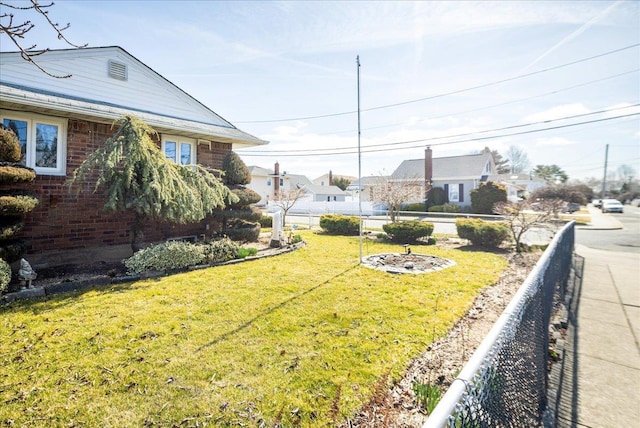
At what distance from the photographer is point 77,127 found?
26.9 feet

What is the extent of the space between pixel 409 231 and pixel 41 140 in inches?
493

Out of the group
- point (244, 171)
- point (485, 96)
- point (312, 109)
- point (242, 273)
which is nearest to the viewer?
point (242, 273)

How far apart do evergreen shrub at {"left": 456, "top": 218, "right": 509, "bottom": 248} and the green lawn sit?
542 centimetres

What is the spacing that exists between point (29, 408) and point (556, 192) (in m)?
41.6

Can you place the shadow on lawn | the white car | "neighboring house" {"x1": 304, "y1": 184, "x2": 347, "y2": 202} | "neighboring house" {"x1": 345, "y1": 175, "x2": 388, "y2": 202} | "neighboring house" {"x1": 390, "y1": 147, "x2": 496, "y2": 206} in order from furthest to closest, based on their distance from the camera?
"neighboring house" {"x1": 304, "y1": 184, "x2": 347, "y2": 202} → the white car → "neighboring house" {"x1": 390, "y1": 147, "x2": 496, "y2": 206} → "neighboring house" {"x1": 345, "y1": 175, "x2": 388, "y2": 202} → the shadow on lawn

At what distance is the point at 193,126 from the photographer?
10.5 meters

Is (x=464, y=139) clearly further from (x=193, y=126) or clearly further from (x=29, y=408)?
(x=29, y=408)

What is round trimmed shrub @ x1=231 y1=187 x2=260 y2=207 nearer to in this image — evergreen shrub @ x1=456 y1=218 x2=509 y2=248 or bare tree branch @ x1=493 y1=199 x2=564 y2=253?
evergreen shrub @ x1=456 y1=218 x2=509 y2=248

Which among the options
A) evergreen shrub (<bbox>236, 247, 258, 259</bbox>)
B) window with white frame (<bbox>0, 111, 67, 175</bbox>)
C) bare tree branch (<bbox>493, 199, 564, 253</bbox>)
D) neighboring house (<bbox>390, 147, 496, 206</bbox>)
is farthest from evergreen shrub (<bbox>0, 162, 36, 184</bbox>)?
neighboring house (<bbox>390, 147, 496, 206</bbox>)

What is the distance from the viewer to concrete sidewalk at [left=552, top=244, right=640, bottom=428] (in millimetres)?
2758

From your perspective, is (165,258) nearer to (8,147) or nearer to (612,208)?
(8,147)

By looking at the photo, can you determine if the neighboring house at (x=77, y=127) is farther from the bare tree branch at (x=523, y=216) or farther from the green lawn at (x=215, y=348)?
the bare tree branch at (x=523, y=216)

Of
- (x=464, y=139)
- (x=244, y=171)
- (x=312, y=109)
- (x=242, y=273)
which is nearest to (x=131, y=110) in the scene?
(x=244, y=171)

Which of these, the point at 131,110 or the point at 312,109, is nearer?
the point at 131,110
